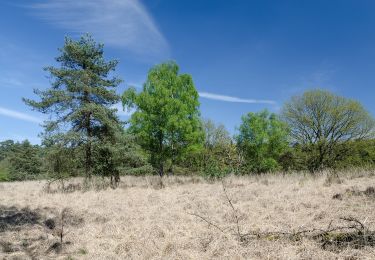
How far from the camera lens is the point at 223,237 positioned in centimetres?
614

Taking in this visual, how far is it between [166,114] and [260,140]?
18.5 m

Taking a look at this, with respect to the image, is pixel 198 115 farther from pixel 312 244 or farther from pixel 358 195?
pixel 312 244

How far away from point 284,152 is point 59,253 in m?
36.4

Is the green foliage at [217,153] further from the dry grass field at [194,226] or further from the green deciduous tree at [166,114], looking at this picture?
the dry grass field at [194,226]

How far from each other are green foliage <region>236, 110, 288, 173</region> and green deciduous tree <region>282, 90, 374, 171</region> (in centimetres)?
231

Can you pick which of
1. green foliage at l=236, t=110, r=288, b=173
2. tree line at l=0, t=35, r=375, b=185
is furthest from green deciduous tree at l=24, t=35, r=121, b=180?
green foliage at l=236, t=110, r=288, b=173

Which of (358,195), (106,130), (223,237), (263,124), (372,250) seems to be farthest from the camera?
(263,124)

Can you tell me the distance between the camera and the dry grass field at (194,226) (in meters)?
5.41

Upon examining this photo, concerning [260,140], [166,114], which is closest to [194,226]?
[166,114]

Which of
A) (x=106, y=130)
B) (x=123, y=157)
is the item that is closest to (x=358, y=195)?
(x=123, y=157)

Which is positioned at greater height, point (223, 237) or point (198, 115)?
point (198, 115)

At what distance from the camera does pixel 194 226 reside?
288 inches

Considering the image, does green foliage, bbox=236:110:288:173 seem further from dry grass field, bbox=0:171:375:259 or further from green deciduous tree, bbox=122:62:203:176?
dry grass field, bbox=0:171:375:259

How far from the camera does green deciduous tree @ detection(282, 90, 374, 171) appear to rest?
37.9 metres
